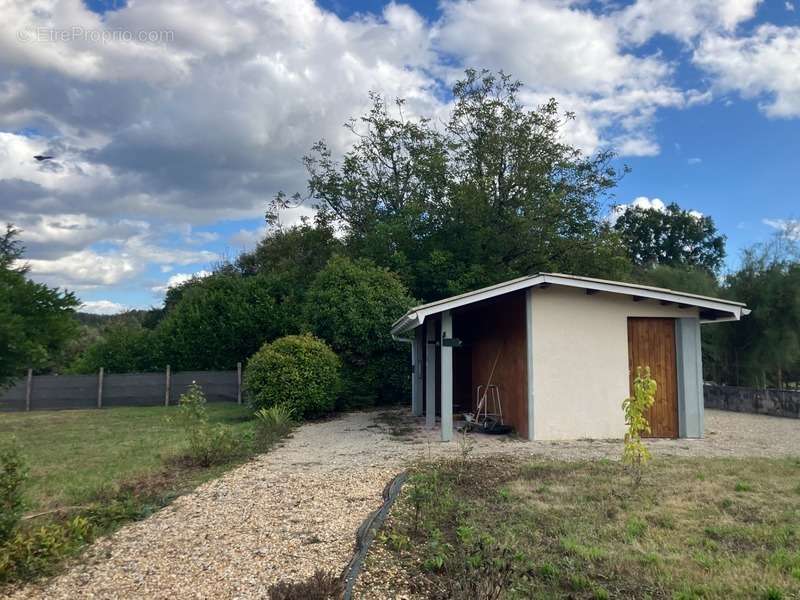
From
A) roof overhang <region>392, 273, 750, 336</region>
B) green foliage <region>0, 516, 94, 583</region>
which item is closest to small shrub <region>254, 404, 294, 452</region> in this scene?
roof overhang <region>392, 273, 750, 336</region>

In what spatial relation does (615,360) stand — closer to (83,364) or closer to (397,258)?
(397,258)

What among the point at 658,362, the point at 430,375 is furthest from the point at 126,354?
the point at 658,362

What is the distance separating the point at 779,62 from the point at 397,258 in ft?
36.2

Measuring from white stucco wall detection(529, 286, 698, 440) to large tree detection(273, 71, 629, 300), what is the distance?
8169 millimetres

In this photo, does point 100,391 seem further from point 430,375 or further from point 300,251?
point 430,375

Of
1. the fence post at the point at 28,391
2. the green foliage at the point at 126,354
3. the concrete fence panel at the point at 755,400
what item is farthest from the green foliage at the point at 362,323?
the fence post at the point at 28,391

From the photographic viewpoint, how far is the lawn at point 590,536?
374 cm

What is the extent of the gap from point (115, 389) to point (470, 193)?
13.1 meters

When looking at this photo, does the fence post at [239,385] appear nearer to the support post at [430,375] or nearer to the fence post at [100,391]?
the fence post at [100,391]

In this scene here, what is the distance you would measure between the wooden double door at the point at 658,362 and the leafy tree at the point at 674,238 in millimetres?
28709

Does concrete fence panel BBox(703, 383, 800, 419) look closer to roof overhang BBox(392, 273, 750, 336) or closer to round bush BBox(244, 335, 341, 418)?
roof overhang BBox(392, 273, 750, 336)

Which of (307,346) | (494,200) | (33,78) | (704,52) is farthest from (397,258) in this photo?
(33,78)

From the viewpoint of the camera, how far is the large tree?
19.6 m

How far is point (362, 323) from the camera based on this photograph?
50.3ft
